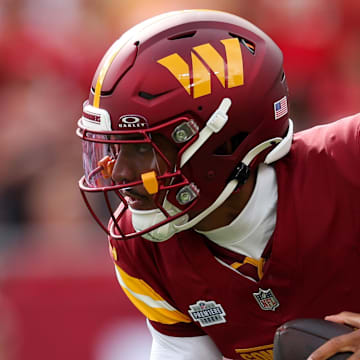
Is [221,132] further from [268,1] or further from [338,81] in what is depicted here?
[268,1]

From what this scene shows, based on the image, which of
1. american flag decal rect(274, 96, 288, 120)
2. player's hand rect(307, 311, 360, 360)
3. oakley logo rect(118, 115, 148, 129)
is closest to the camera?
player's hand rect(307, 311, 360, 360)

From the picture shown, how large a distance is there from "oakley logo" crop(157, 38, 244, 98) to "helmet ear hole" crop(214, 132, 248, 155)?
0.11m

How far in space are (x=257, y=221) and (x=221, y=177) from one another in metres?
0.14

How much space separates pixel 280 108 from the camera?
1.99 meters

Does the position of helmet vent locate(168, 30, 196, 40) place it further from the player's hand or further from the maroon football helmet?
the player's hand

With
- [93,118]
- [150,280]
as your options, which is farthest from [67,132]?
[93,118]

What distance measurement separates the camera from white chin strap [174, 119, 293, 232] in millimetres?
1964

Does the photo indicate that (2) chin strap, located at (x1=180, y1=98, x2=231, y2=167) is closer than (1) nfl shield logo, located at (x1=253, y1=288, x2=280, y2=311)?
Yes

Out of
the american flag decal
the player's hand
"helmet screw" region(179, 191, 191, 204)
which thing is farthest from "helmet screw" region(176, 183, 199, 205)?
the player's hand

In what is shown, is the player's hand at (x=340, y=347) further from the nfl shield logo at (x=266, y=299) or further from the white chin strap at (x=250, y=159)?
the white chin strap at (x=250, y=159)

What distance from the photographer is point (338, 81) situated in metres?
4.23

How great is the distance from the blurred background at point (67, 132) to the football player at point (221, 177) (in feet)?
4.79

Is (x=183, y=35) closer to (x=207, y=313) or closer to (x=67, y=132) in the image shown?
(x=207, y=313)

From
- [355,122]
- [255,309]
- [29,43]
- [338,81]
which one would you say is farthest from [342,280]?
[29,43]
